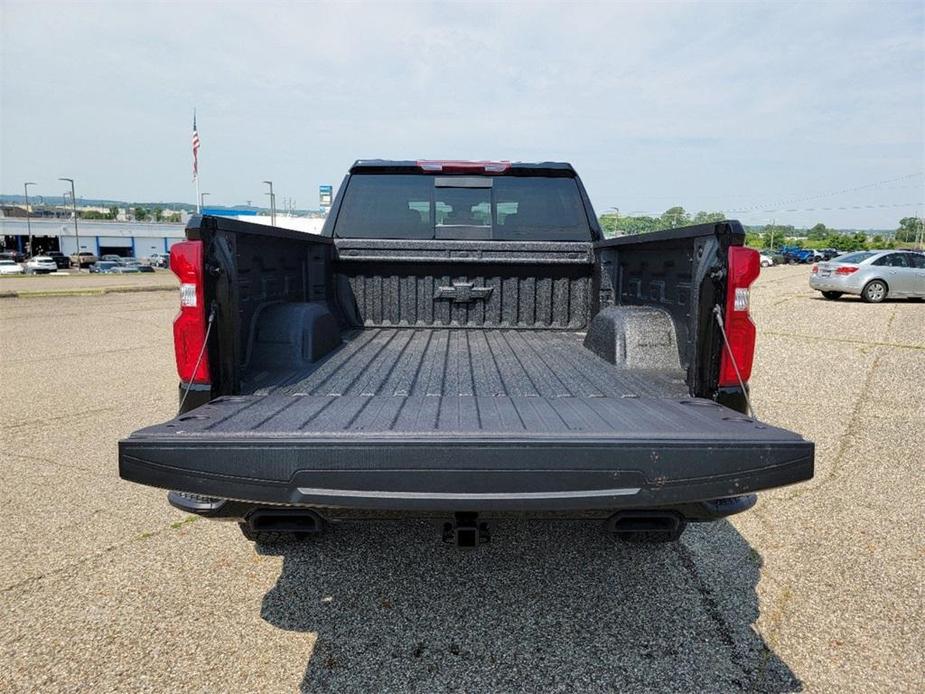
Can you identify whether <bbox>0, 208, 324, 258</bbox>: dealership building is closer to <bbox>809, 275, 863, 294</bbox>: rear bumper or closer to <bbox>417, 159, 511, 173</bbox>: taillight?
<bbox>809, 275, 863, 294</bbox>: rear bumper

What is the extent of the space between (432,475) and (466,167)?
3.37 metres

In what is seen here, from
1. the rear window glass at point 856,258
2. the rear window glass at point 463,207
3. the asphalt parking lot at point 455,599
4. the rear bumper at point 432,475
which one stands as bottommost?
the asphalt parking lot at point 455,599

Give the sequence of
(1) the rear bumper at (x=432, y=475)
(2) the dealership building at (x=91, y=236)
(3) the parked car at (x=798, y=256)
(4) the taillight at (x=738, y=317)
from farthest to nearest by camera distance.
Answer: (2) the dealership building at (x=91, y=236) < (3) the parked car at (x=798, y=256) < (4) the taillight at (x=738, y=317) < (1) the rear bumper at (x=432, y=475)

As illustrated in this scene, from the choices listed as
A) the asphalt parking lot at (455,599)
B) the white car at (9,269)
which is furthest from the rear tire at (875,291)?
the white car at (9,269)

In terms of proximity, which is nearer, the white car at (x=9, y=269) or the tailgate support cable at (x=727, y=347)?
the tailgate support cable at (x=727, y=347)

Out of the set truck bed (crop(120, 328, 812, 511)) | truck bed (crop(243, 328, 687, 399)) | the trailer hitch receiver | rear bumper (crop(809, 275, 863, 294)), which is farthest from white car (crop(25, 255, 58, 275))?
the trailer hitch receiver

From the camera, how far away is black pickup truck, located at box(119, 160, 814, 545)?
1.95 metres

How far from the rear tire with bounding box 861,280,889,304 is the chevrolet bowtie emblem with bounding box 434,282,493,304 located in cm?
1863

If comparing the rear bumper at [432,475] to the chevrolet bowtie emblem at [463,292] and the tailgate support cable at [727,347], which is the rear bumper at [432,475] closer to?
the tailgate support cable at [727,347]

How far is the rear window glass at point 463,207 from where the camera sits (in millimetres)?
4750

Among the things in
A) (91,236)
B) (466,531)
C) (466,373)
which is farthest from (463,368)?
(91,236)

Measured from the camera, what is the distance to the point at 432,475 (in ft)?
6.33

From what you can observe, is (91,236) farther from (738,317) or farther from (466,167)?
(738,317)

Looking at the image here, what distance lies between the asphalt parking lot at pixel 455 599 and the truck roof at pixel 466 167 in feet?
8.92
